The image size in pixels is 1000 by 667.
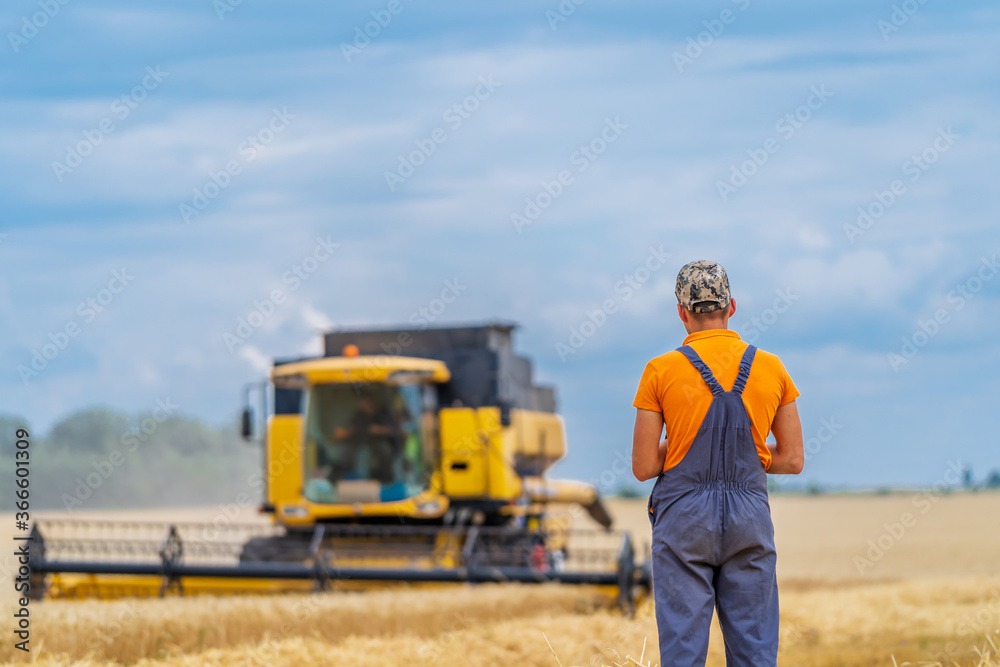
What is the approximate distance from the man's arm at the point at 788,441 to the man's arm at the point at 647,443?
0.42 metres

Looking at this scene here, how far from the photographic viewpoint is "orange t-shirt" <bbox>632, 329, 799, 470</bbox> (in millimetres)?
4164

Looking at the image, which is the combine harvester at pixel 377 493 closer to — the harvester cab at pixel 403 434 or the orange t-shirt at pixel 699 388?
the harvester cab at pixel 403 434

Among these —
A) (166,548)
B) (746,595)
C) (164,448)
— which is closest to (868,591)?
(166,548)

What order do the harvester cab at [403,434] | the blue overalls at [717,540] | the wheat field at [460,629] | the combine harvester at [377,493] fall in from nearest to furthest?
the blue overalls at [717,540] → the wheat field at [460,629] → the combine harvester at [377,493] → the harvester cab at [403,434]

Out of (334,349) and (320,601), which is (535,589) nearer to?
(320,601)

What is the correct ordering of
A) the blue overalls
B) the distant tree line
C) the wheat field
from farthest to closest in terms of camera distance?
1. the distant tree line
2. the wheat field
3. the blue overalls

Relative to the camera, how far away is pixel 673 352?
423 cm

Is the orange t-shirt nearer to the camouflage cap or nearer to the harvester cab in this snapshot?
the camouflage cap

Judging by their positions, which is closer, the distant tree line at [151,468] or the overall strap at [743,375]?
the overall strap at [743,375]

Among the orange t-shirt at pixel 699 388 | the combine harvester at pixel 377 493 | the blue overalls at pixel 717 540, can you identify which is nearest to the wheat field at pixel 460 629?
the combine harvester at pixel 377 493

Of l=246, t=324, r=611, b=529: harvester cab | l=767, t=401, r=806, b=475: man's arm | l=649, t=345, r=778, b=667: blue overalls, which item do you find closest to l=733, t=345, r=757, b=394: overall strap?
l=649, t=345, r=778, b=667: blue overalls

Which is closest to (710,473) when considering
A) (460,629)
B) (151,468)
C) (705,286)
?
(705,286)

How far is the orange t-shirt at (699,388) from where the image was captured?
164 inches

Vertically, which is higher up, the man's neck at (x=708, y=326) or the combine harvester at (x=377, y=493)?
the man's neck at (x=708, y=326)
